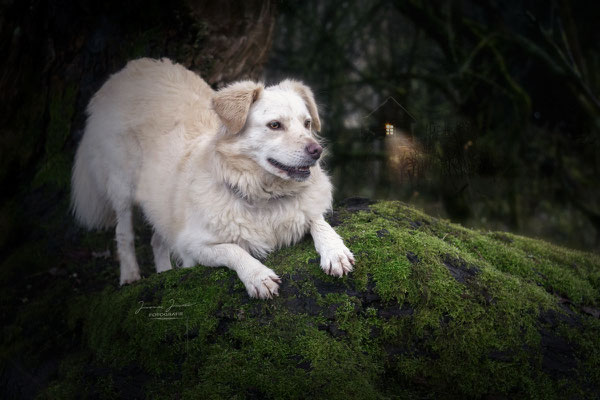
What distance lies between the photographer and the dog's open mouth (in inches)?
121

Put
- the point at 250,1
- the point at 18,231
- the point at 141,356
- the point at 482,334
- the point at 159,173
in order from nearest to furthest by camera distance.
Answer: the point at 482,334 < the point at 141,356 < the point at 18,231 < the point at 159,173 < the point at 250,1

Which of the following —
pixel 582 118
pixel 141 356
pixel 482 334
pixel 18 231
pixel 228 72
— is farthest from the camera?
pixel 582 118

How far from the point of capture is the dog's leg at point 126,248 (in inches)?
152

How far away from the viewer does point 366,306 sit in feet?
8.81

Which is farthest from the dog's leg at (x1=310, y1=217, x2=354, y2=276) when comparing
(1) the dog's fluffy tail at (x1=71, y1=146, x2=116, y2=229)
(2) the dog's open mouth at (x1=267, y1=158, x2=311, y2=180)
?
(1) the dog's fluffy tail at (x1=71, y1=146, x2=116, y2=229)

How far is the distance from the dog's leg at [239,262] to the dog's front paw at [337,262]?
311 mm

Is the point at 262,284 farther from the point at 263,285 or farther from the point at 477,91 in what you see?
the point at 477,91

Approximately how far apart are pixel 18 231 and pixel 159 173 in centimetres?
120

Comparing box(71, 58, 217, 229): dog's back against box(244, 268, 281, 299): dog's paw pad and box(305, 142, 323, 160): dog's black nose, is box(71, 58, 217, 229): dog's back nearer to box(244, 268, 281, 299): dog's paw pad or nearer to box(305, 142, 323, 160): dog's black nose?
box(305, 142, 323, 160): dog's black nose

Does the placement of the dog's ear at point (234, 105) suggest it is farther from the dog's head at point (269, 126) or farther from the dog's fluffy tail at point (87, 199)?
the dog's fluffy tail at point (87, 199)

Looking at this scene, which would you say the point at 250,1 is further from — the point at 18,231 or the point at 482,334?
the point at 482,334

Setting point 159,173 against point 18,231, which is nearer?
point 18,231

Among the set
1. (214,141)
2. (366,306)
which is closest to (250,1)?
(214,141)

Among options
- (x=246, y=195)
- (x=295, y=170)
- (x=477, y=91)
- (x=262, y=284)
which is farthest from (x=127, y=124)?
(x=477, y=91)
